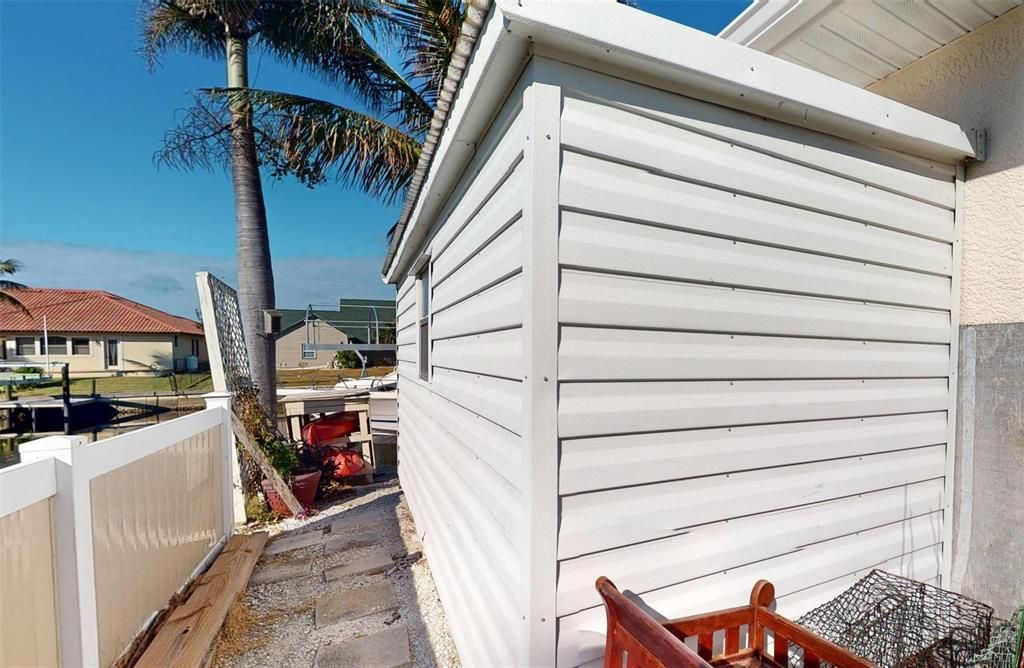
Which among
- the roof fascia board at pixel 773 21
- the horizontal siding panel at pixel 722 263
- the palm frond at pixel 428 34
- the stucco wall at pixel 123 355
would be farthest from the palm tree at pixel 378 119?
the stucco wall at pixel 123 355

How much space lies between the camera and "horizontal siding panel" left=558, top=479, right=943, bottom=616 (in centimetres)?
153

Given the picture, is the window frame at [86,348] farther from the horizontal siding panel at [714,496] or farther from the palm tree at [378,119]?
the horizontal siding panel at [714,496]

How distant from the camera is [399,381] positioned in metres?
5.73

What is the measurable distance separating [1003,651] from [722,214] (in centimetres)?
209

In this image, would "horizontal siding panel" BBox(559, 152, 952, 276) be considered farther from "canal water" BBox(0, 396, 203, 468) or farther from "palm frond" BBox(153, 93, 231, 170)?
"canal water" BBox(0, 396, 203, 468)

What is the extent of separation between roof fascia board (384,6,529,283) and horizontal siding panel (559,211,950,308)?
57 cm

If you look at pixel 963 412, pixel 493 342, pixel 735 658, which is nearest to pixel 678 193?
pixel 493 342

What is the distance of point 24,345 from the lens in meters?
24.4

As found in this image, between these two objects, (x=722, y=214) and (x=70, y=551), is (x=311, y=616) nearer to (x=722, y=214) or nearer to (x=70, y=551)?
(x=70, y=551)

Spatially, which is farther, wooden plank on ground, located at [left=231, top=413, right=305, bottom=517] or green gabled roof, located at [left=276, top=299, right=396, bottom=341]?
green gabled roof, located at [left=276, top=299, right=396, bottom=341]

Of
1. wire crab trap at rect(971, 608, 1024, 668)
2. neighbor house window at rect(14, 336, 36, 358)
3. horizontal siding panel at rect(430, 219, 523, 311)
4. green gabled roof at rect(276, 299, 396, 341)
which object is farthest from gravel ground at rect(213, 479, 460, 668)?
neighbor house window at rect(14, 336, 36, 358)

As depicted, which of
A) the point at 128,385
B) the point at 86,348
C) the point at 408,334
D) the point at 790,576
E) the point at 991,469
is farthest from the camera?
the point at 86,348

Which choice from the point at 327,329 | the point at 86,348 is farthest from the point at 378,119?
the point at 86,348

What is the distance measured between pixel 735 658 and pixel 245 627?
9.61 ft
